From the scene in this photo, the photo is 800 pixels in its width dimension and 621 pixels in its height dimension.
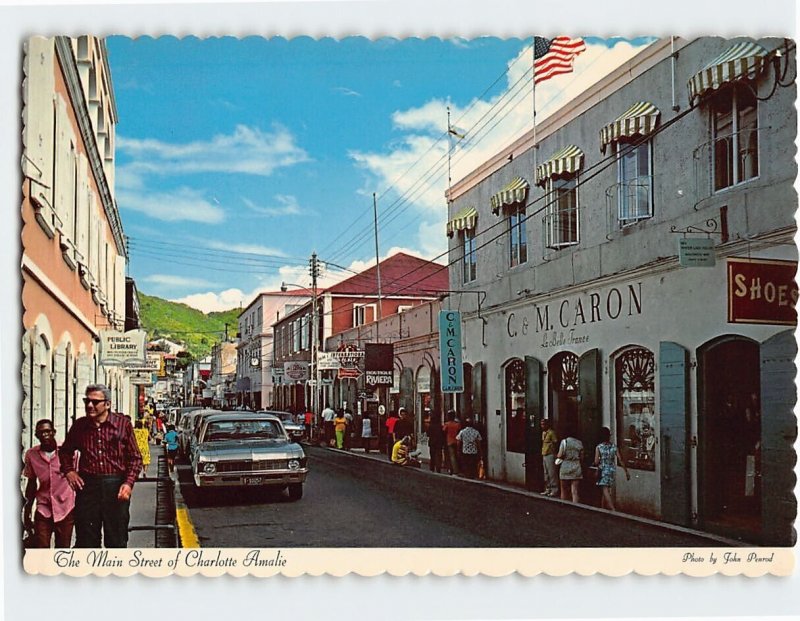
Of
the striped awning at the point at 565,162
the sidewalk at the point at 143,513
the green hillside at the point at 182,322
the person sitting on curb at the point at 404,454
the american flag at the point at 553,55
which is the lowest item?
the person sitting on curb at the point at 404,454

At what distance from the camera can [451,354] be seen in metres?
18.2

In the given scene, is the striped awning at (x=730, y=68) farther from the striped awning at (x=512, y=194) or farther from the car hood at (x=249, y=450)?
the car hood at (x=249, y=450)

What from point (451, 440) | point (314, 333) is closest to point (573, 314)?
point (451, 440)

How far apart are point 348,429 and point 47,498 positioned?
66.0 feet

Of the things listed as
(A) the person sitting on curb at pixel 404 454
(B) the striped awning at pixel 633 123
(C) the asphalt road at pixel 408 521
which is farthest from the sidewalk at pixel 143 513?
(A) the person sitting on curb at pixel 404 454

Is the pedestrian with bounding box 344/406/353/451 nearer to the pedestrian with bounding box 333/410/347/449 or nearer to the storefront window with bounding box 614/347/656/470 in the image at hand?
the pedestrian with bounding box 333/410/347/449

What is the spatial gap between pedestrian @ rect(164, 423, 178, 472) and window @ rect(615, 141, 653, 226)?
7241 millimetres

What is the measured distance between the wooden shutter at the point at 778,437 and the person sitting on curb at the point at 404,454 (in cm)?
1071

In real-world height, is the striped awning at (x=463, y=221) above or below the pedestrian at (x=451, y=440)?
above

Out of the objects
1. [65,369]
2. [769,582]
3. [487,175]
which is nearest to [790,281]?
[769,582]

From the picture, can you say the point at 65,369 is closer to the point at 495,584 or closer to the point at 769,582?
the point at 495,584

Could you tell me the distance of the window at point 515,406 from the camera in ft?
53.4

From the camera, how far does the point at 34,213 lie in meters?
9.32

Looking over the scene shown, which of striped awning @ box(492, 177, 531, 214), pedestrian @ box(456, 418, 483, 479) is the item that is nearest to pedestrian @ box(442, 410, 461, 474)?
pedestrian @ box(456, 418, 483, 479)
